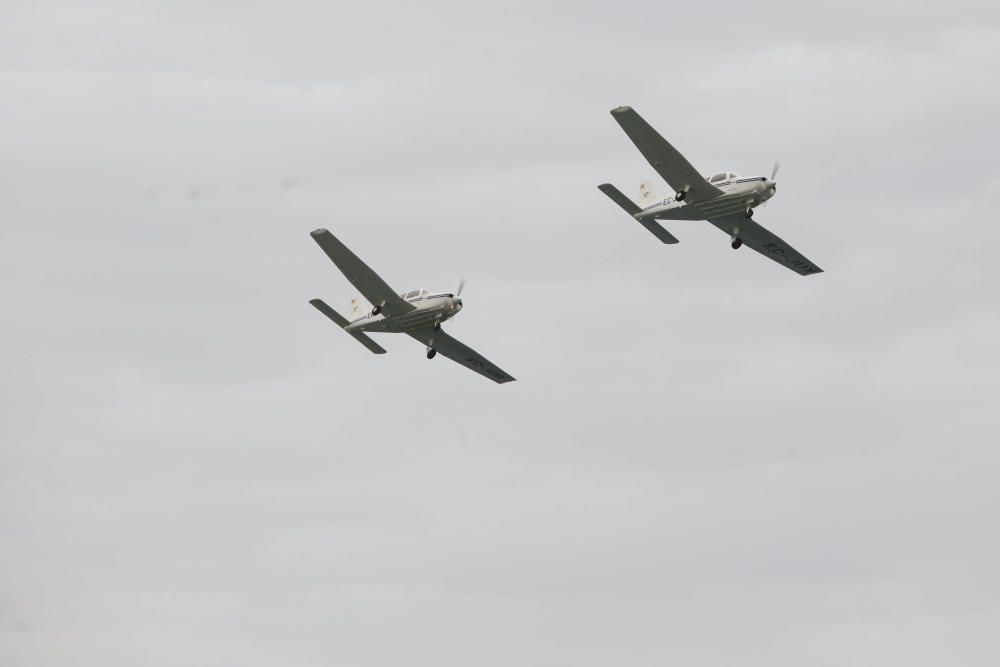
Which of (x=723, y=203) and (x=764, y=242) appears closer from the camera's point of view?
(x=723, y=203)

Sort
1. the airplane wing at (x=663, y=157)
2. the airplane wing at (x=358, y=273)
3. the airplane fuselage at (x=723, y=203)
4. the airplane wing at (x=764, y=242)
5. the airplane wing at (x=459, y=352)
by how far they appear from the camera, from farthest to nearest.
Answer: the airplane wing at (x=459, y=352) → the airplane wing at (x=764, y=242) → the airplane wing at (x=358, y=273) → the airplane fuselage at (x=723, y=203) → the airplane wing at (x=663, y=157)

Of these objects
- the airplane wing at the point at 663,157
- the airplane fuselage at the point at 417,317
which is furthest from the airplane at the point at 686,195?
the airplane fuselage at the point at 417,317

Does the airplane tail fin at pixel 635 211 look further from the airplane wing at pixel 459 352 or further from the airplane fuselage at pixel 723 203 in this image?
the airplane wing at pixel 459 352

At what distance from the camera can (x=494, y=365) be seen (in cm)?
11562

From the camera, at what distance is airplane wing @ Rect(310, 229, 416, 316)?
106 meters

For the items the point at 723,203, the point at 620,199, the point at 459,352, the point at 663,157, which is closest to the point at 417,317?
the point at 459,352

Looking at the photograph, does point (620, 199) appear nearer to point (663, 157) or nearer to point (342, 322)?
point (663, 157)

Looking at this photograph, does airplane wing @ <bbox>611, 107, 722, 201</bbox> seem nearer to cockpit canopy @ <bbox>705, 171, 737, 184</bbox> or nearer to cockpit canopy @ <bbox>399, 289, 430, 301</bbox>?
cockpit canopy @ <bbox>705, 171, 737, 184</bbox>

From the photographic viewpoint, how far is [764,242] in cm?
11100

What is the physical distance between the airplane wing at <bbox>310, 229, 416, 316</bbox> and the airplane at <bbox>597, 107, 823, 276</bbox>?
1103 cm

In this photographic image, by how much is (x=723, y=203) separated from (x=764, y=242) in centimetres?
579

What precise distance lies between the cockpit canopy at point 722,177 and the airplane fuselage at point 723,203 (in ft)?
0.40

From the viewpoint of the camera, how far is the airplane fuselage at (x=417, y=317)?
106 metres

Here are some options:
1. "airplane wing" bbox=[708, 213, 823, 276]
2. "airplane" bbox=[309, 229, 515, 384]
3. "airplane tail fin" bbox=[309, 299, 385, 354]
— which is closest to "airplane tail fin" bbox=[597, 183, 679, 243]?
"airplane wing" bbox=[708, 213, 823, 276]
